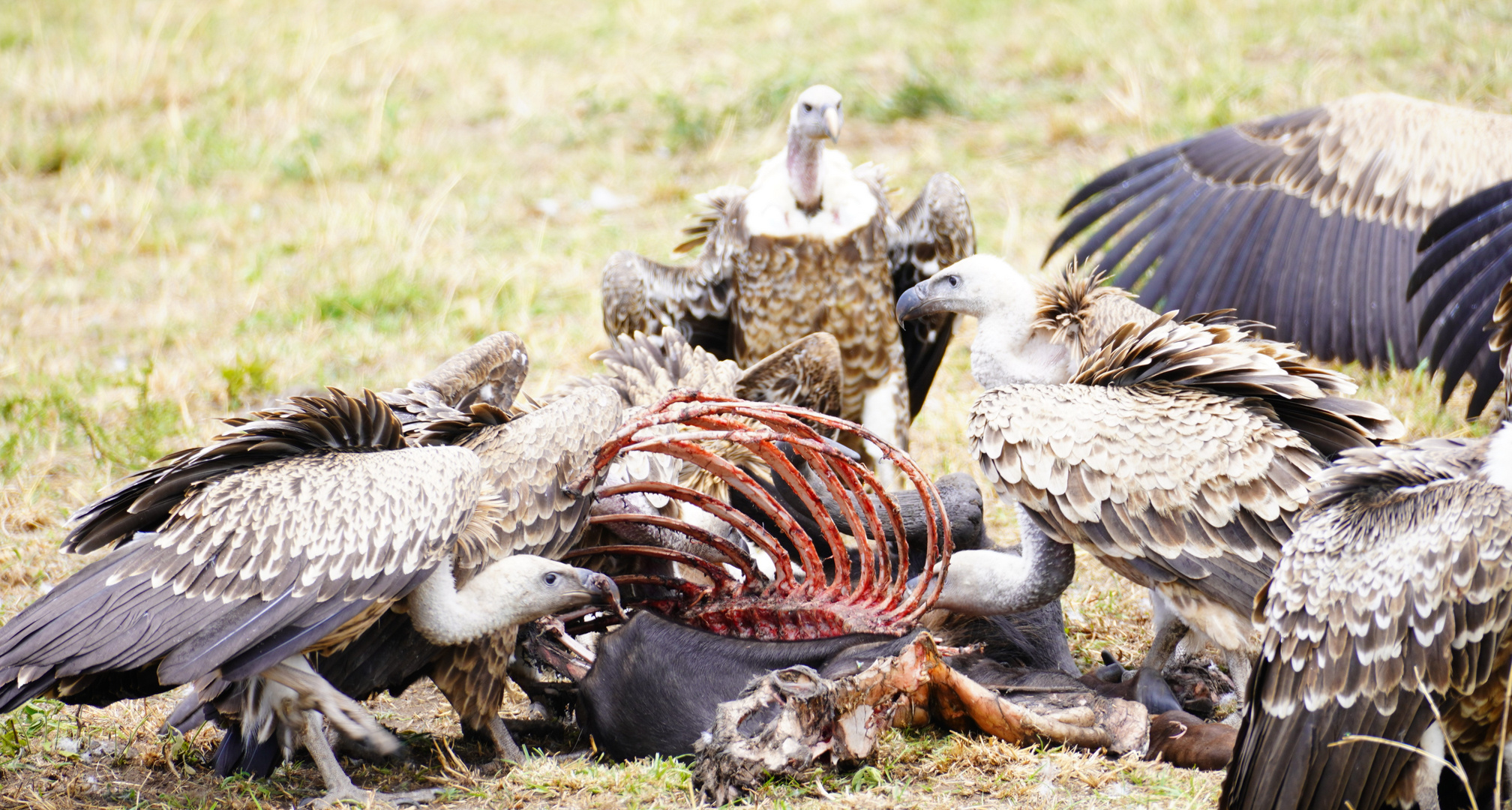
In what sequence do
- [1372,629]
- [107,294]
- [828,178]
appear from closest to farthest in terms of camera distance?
[1372,629]
[828,178]
[107,294]

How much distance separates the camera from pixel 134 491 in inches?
129

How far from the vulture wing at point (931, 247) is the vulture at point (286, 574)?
2.61 metres

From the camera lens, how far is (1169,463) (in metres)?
3.41

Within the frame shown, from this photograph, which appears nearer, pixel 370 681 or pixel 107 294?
pixel 370 681

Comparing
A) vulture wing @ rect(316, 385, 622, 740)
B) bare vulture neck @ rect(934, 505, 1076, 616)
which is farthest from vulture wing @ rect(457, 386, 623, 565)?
bare vulture neck @ rect(934, 505, 1076, 616)

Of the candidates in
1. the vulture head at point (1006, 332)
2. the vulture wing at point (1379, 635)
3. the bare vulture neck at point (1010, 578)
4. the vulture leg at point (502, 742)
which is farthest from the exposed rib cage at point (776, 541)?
the vulture wing at point (1379, 635)

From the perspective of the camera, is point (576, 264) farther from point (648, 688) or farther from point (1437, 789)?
point (1437, 789)

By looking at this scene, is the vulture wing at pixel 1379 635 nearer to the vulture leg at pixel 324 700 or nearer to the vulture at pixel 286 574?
the vulture at pixel 286 574

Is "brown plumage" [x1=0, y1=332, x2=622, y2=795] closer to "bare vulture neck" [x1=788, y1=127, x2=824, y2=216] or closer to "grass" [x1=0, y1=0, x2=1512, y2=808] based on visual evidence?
"grass" [x1=0, y1=0, x2=1512, y2=808]

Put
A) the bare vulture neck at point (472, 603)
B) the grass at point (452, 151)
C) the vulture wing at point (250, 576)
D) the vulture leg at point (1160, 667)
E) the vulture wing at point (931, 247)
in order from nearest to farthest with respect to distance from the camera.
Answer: the vulture wing at point (250, 576)
the bare vulture neck at point (472, 603)
the vulture leg at point (1160, 667)
the vulture wing at point (931, 247)
the grass at point (452, 151)

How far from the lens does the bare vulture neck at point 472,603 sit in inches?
127

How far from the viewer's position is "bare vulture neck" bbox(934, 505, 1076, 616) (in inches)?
145

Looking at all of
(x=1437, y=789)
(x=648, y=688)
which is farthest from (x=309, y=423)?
(x=1437, y=789)

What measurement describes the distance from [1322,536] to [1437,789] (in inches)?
22.5
